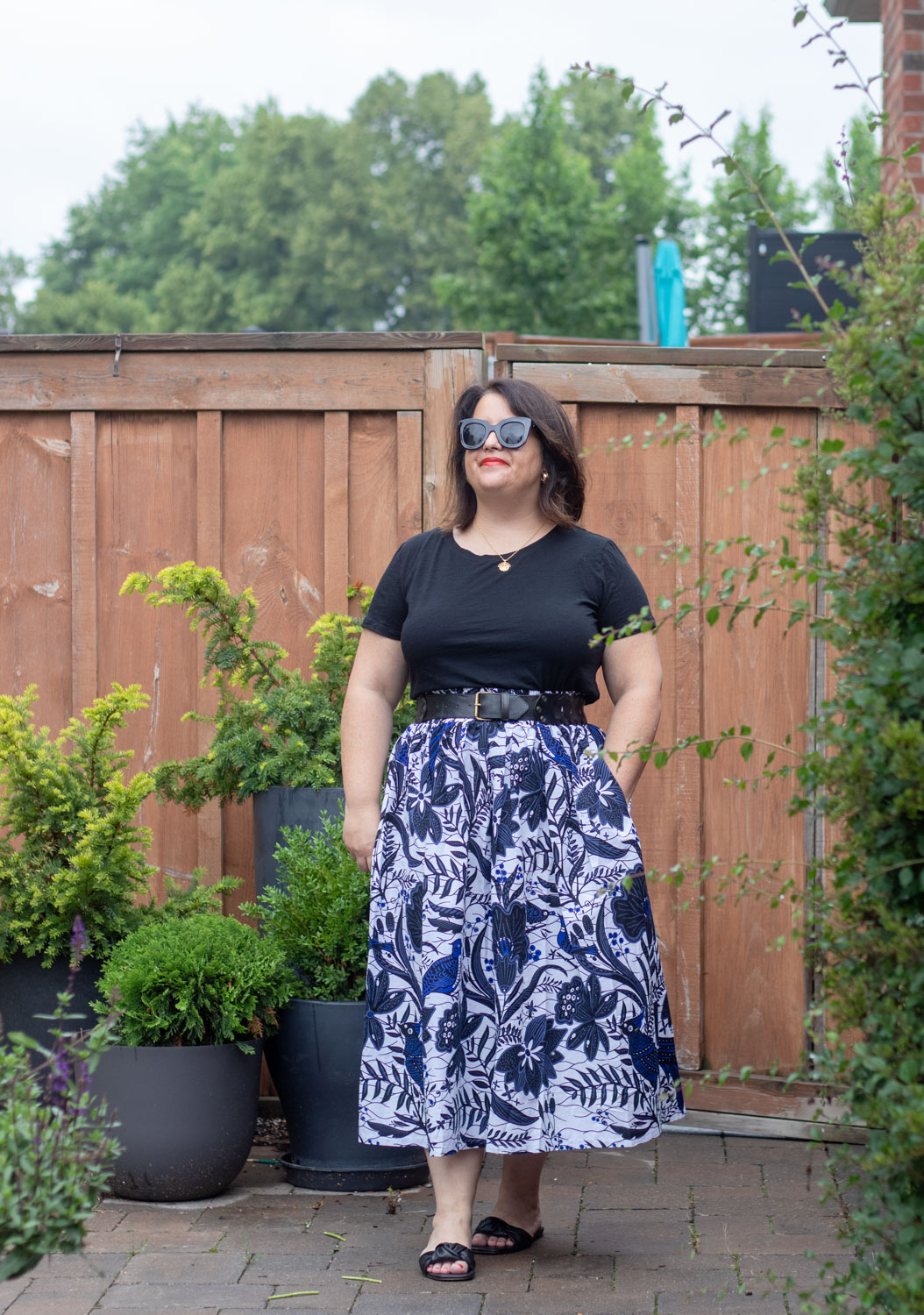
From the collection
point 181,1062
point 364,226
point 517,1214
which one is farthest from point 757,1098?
point 364,226

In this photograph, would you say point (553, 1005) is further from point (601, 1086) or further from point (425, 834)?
point (425, 834)

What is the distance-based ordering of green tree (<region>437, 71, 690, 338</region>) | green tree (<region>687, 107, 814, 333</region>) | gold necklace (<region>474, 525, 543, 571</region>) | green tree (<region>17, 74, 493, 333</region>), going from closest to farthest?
gold necklace (<region>474, 525, 543, 571</region>) → green tree (<region>437, 71, 690, 338</region>) → green tree (<region>687, 107, 814, 333</region>) → green tree (<region>17, 74, 493, 333</region>)

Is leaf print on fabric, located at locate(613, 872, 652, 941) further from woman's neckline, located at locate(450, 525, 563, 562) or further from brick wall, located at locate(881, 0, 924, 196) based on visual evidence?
brick wall, located at locate(881, 0, 924, 196)

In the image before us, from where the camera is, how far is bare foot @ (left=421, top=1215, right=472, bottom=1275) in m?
2.92

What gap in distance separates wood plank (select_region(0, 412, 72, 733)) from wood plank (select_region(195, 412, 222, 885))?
1.36ft

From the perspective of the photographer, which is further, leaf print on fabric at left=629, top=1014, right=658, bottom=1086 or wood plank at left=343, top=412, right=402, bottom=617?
wood plank at left=343, top=412, right=402, bottom=617

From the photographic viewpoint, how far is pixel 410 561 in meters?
3.23

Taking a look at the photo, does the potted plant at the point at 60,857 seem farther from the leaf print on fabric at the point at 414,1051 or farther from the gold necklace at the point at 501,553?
the gold necklace at the point at 501,553

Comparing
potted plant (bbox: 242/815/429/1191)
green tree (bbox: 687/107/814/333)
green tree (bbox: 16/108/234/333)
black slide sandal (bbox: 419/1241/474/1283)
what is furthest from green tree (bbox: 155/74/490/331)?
black slide sandal (bbox: 419/1241/474/1283)

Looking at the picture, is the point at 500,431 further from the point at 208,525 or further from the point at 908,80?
the point at 908,80

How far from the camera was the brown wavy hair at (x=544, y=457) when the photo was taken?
10.4 feet

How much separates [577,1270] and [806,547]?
2130mm

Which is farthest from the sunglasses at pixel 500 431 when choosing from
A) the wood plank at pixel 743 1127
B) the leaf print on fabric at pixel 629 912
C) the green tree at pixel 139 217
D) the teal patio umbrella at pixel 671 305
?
the green tree at pixel 139 217

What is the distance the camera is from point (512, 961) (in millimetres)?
2975
